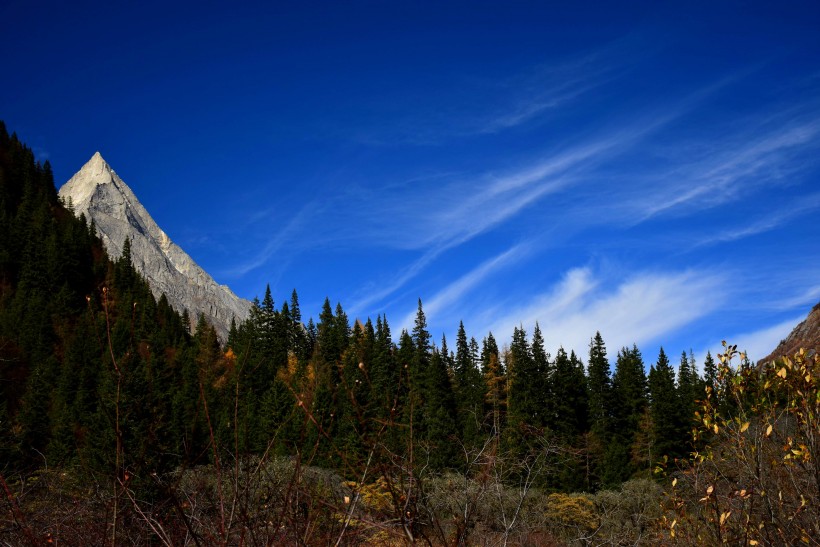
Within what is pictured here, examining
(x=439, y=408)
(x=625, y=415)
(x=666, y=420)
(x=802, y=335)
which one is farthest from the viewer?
(x=802, y=335)

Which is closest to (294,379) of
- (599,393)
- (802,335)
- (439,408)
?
(439,408)

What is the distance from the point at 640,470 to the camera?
145 feet

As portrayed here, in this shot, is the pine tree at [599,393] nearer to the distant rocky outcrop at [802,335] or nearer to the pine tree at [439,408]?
the pine tree at [439,408]

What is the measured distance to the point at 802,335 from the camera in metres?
73.9

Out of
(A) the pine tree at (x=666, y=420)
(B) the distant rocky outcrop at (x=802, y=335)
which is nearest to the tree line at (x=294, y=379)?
(A) the pine tree at (x=666, y=420)

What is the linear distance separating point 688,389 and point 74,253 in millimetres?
71264

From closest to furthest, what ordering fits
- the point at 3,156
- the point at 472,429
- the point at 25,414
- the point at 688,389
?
1. the point at 25,414
2. the point at 472,429
3. the point at 688,389
4. the point at 3,156

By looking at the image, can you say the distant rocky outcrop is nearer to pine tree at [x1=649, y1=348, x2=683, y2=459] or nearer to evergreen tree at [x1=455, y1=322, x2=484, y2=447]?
pine tree at [x1=649, y1=348, x2=683, y2=459]

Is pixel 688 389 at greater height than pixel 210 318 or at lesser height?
lesser

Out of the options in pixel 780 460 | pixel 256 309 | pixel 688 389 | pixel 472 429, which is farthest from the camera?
pixel 256 309

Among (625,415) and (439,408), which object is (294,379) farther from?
(625,415)

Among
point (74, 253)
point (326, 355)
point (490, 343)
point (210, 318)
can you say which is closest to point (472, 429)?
point (490, 343)

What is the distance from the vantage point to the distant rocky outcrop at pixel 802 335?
68.9 m

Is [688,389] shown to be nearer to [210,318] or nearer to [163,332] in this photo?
[163,332]
